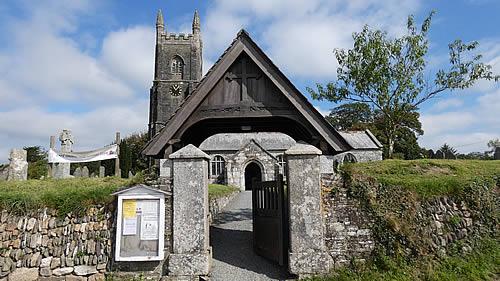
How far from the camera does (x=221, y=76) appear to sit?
6902mm

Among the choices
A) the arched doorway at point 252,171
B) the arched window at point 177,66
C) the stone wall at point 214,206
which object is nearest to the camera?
the stone wall at point 214,206

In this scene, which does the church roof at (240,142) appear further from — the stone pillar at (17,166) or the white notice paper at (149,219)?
the white notice paper at (149,219)

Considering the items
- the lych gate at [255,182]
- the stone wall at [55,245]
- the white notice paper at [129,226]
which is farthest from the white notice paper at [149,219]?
the stone wall at [55,245]

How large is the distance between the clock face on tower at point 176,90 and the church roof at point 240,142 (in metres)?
12.5

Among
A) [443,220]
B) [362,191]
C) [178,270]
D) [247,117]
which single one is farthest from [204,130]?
[443,220]

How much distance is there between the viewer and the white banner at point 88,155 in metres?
13.9

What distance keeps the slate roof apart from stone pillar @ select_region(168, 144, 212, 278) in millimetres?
26816

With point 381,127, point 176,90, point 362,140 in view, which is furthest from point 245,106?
point 176,90

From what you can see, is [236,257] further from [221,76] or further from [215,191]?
[215,191]

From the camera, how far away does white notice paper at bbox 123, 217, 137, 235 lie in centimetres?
623

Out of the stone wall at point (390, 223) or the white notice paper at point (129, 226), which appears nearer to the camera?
the white notice paper at point (129, 226)

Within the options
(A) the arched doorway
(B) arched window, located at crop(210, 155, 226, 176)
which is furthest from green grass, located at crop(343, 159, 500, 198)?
(B) arched window, located at crop(210, 155, 226, 176)

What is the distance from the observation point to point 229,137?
3625 cm

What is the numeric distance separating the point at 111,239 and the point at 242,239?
4.01 m
